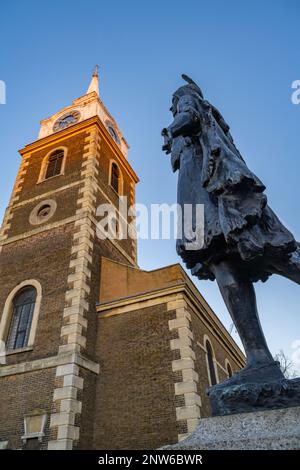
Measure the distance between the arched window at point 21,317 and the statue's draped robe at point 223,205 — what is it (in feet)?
30.8

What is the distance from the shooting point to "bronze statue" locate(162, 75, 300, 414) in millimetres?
2730

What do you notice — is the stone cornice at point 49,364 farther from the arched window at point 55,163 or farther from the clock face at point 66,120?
the clock face at point 66,120

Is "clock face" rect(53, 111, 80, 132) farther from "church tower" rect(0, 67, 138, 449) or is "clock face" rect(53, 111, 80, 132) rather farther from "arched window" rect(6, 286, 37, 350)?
"arched window" rect(6, 286, 37, 350)

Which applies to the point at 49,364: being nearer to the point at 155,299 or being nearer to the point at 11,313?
the point at 11,313

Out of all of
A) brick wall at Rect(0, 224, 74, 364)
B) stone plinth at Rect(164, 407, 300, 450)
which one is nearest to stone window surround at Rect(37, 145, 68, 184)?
brick wall at Rect(0, 224, 74, 364)

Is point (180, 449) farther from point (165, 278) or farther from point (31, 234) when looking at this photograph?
point (31, 234)

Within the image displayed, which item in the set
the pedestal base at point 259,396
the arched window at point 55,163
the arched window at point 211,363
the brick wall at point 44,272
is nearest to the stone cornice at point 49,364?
the brick wall at point 44,272

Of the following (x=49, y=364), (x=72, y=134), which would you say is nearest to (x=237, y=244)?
(x=49, y=364)

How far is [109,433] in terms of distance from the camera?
30.2ft

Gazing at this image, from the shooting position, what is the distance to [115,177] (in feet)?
62.3

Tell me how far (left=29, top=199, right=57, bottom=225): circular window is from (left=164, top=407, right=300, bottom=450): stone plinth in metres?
13.2

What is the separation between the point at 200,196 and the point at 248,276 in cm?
94

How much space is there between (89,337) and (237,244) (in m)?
8.86

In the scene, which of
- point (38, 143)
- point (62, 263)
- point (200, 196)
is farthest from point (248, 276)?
point (38, 143)
